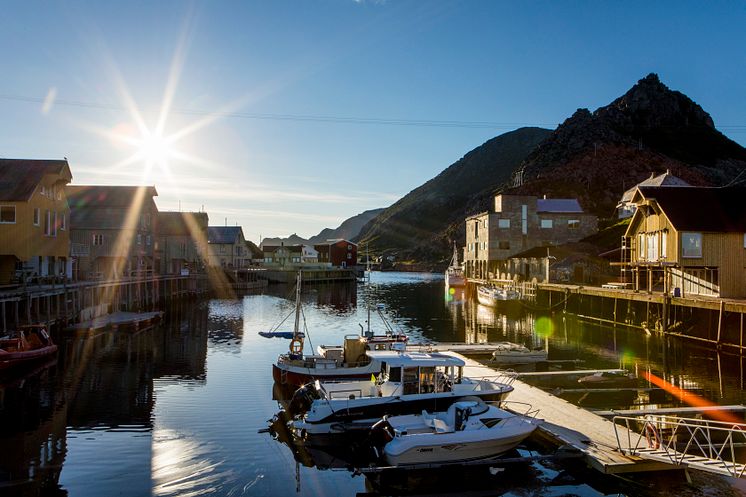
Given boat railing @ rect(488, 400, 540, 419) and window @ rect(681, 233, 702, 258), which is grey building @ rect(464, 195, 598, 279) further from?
boat railing @ rect(488, 400, 540, 419)

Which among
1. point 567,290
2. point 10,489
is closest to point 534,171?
point 567,290

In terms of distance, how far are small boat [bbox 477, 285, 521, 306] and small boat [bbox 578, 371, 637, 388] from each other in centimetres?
4450

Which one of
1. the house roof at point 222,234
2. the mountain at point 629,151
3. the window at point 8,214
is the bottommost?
the window at point 8,214

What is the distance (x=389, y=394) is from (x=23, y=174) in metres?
39.1

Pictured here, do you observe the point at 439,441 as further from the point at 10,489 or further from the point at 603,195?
the point at 603,195

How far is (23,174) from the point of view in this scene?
4694 cm

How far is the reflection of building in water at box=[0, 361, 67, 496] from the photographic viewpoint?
16.5 metres

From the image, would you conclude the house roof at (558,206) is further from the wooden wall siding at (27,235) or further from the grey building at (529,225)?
the wooden wall siding at (27,235)

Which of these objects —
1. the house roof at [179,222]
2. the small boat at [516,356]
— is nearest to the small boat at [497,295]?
the small boat at [516,356]

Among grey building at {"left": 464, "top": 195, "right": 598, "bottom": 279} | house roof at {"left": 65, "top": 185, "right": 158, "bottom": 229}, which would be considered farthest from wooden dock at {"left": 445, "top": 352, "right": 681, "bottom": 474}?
grey building at {"left": 464, "top": 195, "right": 598, "bottom": 279}

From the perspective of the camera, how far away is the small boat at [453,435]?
1739 centimetres

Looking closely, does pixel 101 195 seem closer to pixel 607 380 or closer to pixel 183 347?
pixel 183 347

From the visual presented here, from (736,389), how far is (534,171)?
146 m

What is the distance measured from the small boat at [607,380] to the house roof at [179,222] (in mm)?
78345
